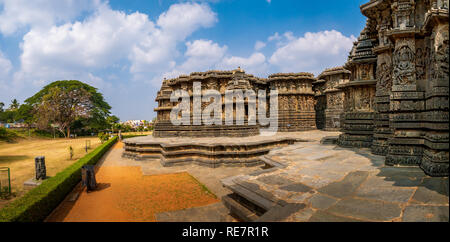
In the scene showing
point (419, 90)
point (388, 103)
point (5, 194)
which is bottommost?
point (5, 194)

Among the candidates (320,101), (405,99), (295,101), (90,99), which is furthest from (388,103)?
(90,99)

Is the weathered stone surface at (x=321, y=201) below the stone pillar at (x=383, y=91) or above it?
below

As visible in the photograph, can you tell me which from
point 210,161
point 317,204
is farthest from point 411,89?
point 210,161

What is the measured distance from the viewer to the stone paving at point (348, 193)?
2.45m

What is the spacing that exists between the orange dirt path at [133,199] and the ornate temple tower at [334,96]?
18060mm

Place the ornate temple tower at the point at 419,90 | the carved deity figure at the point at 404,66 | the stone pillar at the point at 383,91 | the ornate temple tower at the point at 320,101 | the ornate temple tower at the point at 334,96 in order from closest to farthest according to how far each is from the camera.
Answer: the ornate temple tower at the point at 419,90 → the carved deity figure at the point at 404,66 → the stone pillar at the point at 383,91 → the ornate temple tower at the point at 334,96 → the ornate temple tower at the point at 320,101

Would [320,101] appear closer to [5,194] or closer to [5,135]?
[5,194]

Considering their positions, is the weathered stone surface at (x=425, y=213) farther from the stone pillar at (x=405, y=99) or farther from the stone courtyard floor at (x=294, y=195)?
the stone pillar at (x=405, y=99)

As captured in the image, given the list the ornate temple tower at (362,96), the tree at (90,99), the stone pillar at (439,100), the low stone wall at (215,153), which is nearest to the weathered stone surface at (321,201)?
the stone pillar at (439,100)

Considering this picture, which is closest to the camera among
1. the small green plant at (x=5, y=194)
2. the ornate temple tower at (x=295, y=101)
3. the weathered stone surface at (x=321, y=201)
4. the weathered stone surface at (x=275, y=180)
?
the weathered stone surface at (x=321, y=201)

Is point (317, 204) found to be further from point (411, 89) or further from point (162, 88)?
point (162, 88)

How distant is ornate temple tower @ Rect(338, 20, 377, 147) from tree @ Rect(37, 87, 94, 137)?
3594 centimetres

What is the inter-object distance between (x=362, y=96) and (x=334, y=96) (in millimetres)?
14845

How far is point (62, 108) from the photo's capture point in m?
30.6
